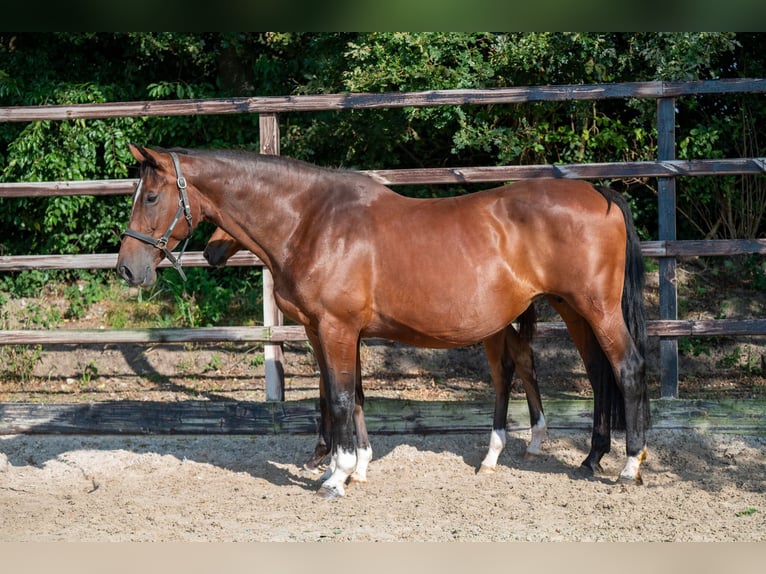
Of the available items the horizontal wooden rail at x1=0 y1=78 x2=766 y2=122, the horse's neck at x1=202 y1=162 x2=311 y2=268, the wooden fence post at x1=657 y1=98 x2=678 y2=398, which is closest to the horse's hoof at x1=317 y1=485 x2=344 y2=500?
the horse's neck at x1=202 y1=162 x2=311 y2=268

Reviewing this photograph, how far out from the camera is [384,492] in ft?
15.6

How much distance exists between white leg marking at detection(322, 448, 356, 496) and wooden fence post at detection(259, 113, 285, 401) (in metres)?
1.39

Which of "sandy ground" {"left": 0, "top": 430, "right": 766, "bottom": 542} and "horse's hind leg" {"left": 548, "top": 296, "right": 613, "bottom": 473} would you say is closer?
"sandy ground" {"left": 0, "top": 430, "right": 766, "bottom": 542}

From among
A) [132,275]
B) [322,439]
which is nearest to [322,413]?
[322,439]

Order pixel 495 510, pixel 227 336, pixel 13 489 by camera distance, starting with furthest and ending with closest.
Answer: pixel 227 336 → pixel 13 489 → pixel 495 510

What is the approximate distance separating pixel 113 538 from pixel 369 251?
2047mm

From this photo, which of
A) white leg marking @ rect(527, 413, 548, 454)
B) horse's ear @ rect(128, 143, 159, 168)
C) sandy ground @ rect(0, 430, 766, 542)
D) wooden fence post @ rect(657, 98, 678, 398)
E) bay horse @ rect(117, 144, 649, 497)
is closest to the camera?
sandy ground @ rect(0, 430, 766, 542)

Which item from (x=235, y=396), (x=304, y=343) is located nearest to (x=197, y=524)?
(x=235, y=396)

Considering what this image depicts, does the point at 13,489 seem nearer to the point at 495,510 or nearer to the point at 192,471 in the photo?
the point at 192,471

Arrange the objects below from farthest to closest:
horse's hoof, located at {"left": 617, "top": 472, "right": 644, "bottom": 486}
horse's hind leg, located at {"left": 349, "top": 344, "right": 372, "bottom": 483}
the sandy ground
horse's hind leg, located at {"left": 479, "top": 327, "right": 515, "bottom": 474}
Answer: horse's hind leg, located at {"left": 479, "top": 327, "right": 515, "bottom": 474} < horse's hind leg, located at {"left": 349, "top": 344, "right": 372, "bottom": 483} < horse's hoof, located at {"left": 617, "top": 472, "right": 644, "bottom": 486} < the sandy ground

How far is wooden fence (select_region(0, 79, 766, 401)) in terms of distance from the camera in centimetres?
552

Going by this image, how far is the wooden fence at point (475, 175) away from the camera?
18.1 feet

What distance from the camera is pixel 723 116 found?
8.45 metres

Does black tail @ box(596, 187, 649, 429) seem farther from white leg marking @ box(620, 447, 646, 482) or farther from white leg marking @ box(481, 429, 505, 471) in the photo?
white leg marking @ box(481, 429, 505, 471)
